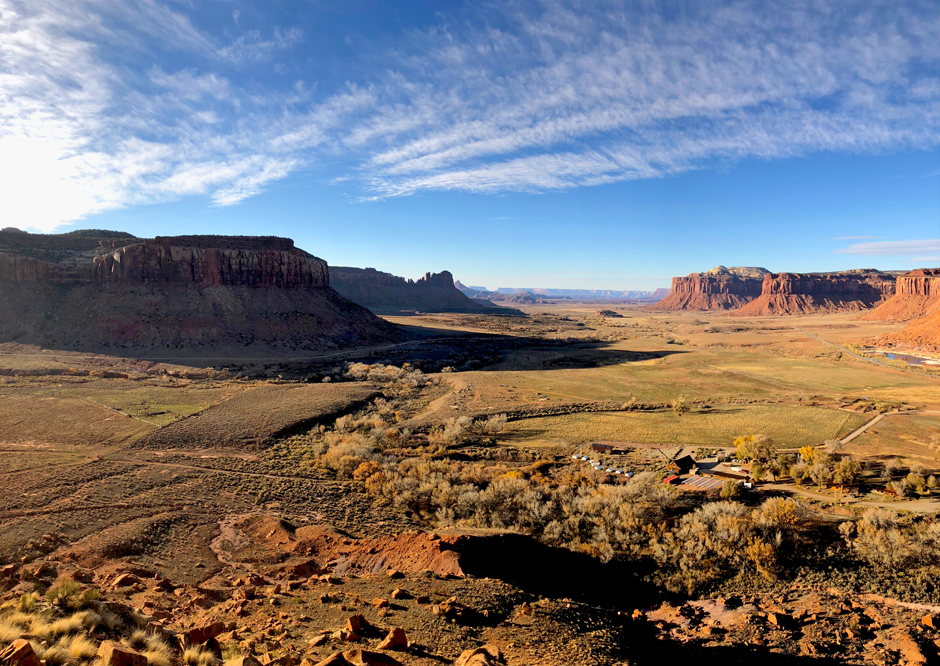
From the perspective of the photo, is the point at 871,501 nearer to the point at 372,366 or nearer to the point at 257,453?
the point at 257,453

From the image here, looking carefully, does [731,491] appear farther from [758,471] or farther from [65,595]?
[65,595]

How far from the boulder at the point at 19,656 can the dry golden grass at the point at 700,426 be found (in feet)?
92.2

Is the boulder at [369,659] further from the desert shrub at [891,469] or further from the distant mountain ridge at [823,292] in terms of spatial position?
the distant mountain ridge at [823,292]

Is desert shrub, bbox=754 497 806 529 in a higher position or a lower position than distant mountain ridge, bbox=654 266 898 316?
lower

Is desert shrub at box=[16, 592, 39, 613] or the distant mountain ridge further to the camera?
the distant mountain ridge

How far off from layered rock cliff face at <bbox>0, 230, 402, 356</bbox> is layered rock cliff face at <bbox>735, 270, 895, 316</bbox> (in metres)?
176

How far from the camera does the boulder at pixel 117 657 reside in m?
6.94

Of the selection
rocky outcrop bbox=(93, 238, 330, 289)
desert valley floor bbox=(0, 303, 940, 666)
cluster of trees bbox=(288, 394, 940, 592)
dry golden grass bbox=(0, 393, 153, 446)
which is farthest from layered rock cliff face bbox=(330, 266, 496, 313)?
cluster of trees bbox=(288, 394, 940, 592)

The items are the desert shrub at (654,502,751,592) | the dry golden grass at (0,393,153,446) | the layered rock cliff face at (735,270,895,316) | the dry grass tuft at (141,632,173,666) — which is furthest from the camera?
the layered rock cliff face at (735,270,895,316)

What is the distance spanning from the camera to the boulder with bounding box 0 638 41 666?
628 cm

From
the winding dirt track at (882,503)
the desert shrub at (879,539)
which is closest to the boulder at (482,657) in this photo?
the desert shrub at (879,539)

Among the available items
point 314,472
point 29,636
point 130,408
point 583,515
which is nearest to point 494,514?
point 583,515

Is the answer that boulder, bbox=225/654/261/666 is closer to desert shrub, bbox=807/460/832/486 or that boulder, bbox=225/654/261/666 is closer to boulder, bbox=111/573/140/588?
boulder, bbox=111/573/140/588

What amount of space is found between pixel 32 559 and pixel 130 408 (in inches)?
940
